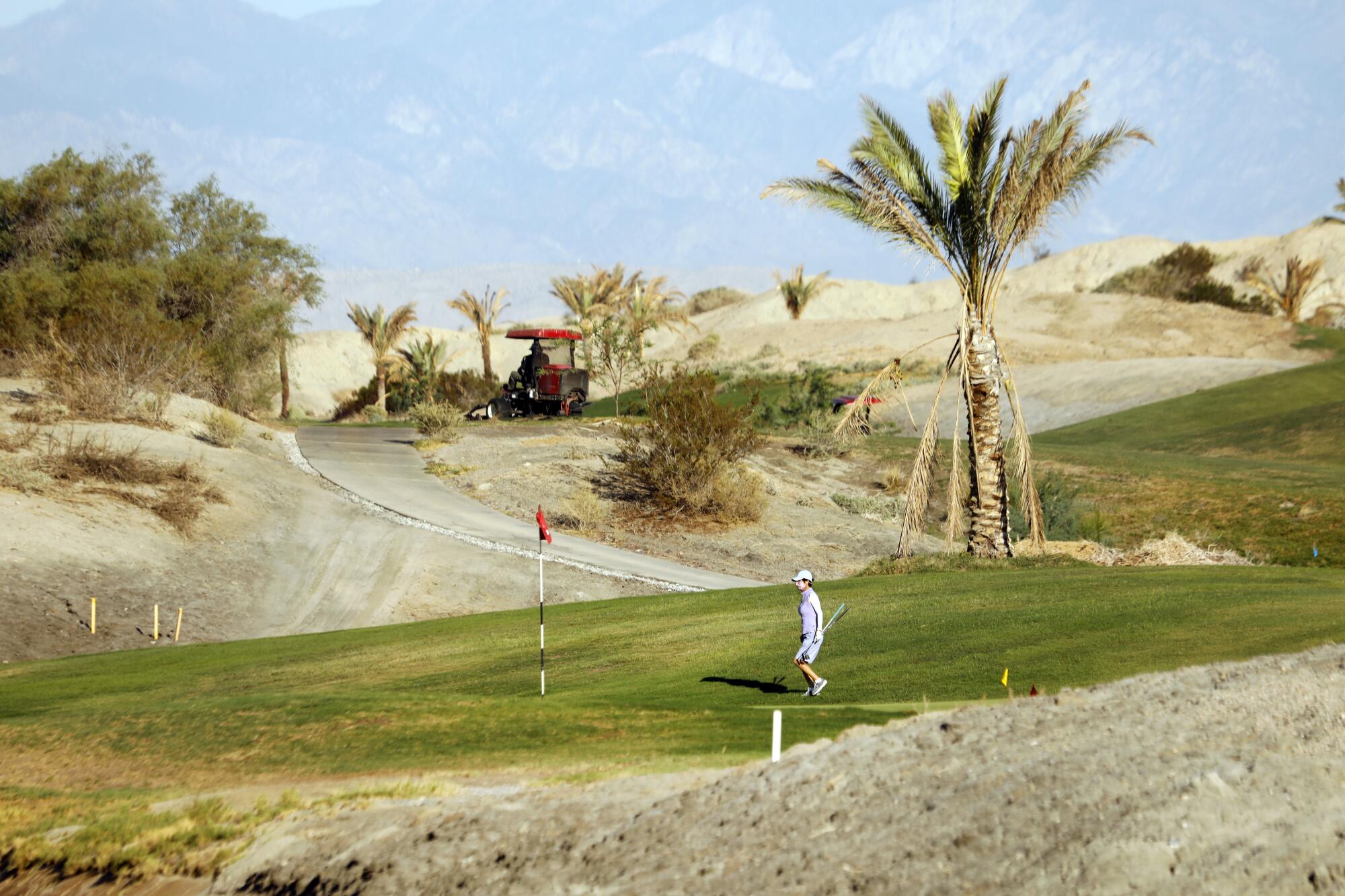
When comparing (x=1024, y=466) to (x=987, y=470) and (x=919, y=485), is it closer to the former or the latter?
(x=987, y=470)

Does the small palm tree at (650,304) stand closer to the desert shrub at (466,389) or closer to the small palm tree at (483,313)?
the small palm tree at (483,313)

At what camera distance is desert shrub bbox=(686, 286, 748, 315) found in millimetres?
130250

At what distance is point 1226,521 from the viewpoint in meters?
28.4

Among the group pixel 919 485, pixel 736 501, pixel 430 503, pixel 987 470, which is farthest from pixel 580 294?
pixel 919 485

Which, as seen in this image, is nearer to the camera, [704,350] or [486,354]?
[486,354]

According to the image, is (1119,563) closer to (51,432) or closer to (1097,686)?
(1097,686)

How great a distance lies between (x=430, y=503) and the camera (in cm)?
3197

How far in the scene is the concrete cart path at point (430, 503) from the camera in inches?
1038

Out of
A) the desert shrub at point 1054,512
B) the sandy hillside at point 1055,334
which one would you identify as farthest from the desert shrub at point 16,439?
the sandy hillside at point 1055,334

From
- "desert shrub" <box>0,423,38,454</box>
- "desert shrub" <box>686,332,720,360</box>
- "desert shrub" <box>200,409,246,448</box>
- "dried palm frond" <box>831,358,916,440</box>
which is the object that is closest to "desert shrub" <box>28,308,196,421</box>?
"desert shrub" <box>200,409,246,448</box>


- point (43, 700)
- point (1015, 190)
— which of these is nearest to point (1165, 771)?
point (43, 700)

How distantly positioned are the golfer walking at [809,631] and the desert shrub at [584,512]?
19.6m

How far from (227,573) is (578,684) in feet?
45.5

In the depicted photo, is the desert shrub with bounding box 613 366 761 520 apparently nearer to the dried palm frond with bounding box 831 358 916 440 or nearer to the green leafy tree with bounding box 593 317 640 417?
the dried palm frond with bounding box 831 358 916 440
